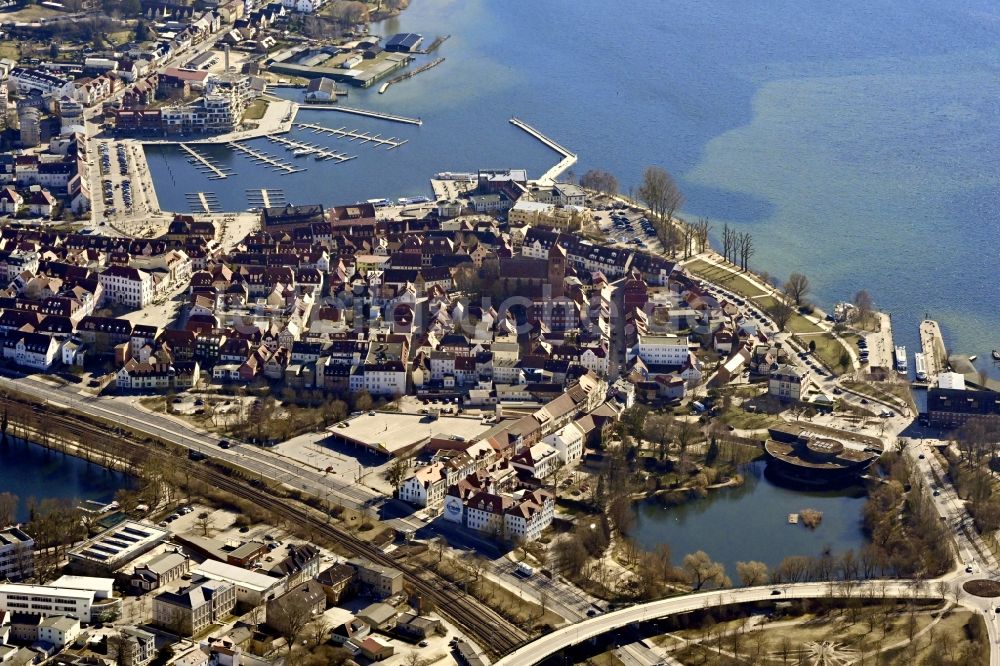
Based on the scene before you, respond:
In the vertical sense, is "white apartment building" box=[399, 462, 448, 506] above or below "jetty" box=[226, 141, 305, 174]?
below

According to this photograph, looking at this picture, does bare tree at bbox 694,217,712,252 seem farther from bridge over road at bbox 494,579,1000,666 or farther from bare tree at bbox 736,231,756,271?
bridge over road at bbox 494,579,1000,666

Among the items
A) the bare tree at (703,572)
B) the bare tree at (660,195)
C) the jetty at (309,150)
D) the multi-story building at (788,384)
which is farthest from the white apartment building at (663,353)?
the jetty at (309,150)

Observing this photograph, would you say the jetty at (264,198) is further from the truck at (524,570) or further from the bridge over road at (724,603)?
the bridge over road at (724,603)

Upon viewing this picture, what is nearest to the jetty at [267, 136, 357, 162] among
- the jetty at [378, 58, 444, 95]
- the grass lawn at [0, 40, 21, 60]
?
the jetty at [378, 58, 444, 95]

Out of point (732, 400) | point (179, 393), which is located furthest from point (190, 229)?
point (732, 400)

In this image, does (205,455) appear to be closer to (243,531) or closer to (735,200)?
(243,531)

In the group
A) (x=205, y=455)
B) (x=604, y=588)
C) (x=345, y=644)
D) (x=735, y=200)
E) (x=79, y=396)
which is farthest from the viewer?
(x=735, y=200)
